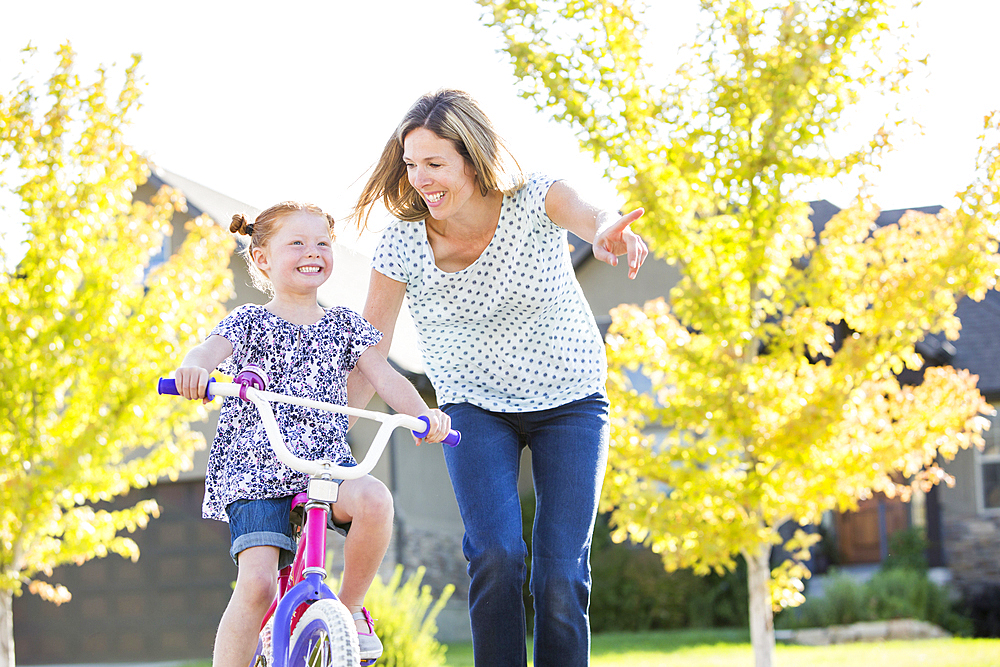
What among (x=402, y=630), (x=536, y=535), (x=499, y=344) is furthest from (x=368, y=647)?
(x=402, y=630)

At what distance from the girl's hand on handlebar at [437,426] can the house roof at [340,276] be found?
952cm

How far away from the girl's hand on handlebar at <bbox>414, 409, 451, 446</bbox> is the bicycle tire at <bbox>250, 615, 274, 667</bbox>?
2.12 ft

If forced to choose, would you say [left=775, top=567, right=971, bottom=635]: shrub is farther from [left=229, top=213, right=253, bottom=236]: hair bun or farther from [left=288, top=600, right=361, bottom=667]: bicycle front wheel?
[left=288, top=600, right=361, bottom=667]: bicycle front wheel

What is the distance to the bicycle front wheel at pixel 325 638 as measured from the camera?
2.51m

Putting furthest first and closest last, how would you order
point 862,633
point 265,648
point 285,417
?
point 862,633 < point 285,417 < point 265,648

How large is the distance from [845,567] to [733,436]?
12824 mm

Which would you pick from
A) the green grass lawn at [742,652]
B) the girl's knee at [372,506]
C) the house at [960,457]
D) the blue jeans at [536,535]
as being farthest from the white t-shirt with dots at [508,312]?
the house at [960,457]

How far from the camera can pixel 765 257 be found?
6.95 metres

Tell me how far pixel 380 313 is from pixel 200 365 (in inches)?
28.3

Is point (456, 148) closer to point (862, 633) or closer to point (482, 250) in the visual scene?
point (482, 250)

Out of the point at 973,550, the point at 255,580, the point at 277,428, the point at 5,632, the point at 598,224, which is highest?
the point at 598,224

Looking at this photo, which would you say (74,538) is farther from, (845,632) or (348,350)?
(845,632)

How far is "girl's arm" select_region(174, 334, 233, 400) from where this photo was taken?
2750 millimetres

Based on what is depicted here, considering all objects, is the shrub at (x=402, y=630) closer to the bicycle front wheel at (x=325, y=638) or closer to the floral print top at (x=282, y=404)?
the floral print top at (x=282, y=404)
